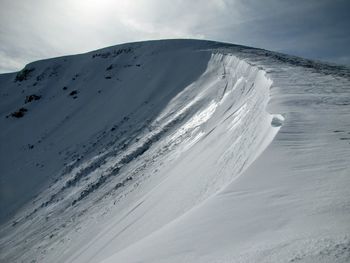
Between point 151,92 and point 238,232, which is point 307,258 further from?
point 151,92

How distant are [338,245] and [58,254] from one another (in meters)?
9.51

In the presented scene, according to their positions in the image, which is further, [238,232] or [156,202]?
[156,202]

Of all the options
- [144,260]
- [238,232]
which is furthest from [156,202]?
[238,232]

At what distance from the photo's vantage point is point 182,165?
802 centimetres

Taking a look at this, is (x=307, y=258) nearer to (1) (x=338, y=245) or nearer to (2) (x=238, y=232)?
(1) (x=338, y=245)

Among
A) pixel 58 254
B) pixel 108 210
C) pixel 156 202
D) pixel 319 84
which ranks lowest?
pixel 58 254

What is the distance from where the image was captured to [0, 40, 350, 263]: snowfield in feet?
8.34

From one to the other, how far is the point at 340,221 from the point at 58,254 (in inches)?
370

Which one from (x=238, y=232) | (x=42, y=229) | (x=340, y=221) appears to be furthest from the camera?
(x=42, y=229)

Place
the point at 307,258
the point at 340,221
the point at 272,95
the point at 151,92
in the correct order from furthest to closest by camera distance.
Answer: the point at 151,92, the point at 272,95, the point at 340,221, the point at 307,258

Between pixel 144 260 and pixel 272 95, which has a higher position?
pixel 272 95

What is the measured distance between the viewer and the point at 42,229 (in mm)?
11555

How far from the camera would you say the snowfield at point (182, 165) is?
2.54 metres

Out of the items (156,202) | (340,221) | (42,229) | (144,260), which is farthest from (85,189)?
(340,221)
